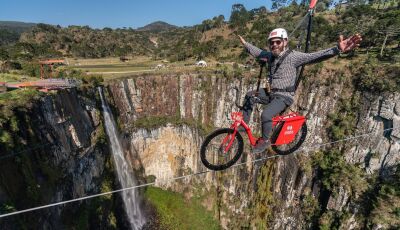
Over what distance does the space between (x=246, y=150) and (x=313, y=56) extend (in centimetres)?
2387

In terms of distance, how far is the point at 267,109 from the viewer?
835 cm

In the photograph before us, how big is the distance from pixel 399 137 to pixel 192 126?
2175cm

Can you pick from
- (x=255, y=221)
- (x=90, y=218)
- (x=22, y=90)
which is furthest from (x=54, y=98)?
(x=255, y=221)

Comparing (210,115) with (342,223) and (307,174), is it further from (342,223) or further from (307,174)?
(342,223)

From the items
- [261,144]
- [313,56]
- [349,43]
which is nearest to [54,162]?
[261,144]

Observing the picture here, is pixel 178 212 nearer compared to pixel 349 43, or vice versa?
pixel 349 43

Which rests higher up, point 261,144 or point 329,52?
point 329,52

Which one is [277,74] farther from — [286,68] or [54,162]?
[54,162]

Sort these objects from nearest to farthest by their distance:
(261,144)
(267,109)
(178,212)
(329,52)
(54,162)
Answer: (329,52), (267,109), (261,144), (54,162), (178,212)

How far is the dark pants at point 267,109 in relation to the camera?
27.2 feet

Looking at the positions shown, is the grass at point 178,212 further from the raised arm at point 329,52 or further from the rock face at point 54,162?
the raised arm at point 329,52

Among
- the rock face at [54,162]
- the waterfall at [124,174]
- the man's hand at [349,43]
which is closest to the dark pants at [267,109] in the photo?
the man's hand at [349,43]

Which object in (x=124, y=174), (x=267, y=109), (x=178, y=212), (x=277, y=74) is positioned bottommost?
(x=178, y=212)

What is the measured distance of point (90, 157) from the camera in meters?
25.8
